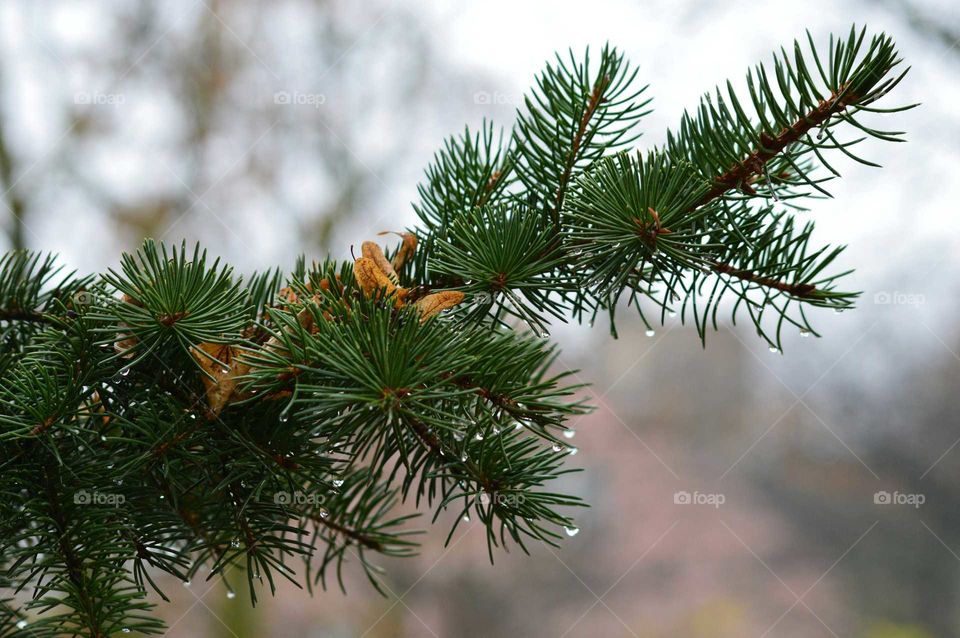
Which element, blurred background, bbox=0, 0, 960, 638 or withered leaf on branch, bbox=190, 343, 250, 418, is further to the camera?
blurred background, bbox=0, 0, 960, 638

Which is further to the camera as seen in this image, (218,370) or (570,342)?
(570,342)

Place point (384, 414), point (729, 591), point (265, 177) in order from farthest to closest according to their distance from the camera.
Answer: point (729, 591), point (265, 177), point (384, 414)

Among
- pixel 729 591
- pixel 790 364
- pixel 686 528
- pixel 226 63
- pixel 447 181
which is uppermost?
pixel 226 63

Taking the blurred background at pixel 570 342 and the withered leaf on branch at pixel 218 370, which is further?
the blurred background at pixel 570 342

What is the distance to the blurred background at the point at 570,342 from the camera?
185cm

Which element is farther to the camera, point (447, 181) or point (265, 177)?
point (265, 177)

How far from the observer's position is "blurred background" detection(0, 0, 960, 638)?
1.85m

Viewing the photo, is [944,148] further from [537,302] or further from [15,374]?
[15,374]

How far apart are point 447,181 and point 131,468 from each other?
17 centimetres

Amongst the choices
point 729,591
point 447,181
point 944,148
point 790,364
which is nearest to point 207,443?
point 447,181

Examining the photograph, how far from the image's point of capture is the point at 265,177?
2154 millimetres

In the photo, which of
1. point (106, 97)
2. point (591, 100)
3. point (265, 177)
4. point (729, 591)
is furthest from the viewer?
point (729, 591)

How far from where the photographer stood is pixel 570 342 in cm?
200

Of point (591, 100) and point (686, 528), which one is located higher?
point (591, 100)
